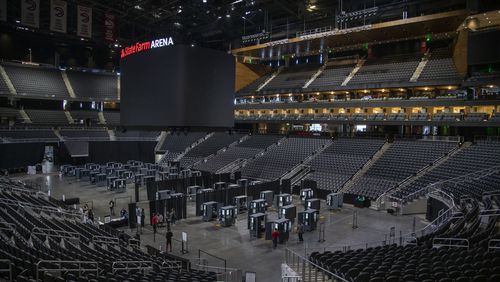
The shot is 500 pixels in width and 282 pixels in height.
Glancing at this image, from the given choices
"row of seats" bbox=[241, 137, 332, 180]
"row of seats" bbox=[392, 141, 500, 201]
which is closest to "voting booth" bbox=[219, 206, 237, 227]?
"row of seats" bbox=[392, 141, 500, 201]

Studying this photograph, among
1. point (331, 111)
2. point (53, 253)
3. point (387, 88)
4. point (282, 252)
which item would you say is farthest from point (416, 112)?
point (53, 253)

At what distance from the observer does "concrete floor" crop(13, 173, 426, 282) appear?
1667 centimetres

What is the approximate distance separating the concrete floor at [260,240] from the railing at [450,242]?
165 inches

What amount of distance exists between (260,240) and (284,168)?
18.5 m

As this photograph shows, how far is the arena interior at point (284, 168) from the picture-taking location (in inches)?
503

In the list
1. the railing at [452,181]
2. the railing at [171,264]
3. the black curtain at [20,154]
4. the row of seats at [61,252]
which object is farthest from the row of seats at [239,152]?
the railing at [171,264]

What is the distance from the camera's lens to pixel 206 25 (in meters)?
49.6

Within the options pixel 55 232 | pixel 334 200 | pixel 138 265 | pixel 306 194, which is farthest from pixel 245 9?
pixel 138 265

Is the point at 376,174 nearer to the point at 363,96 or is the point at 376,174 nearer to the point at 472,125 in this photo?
the point at 472,125

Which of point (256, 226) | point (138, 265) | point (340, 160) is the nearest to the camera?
point (138, 265)

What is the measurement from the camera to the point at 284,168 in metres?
37.9

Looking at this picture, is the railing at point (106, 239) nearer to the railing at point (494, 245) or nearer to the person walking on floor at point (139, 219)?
the person walking on floor at point (139, 219)

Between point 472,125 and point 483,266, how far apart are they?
27143mm

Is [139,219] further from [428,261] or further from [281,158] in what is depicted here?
[281,158]
